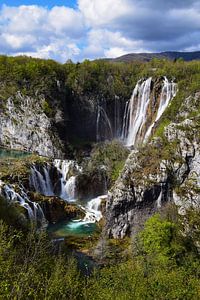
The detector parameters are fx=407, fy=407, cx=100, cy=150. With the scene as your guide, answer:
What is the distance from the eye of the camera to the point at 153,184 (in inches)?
1791

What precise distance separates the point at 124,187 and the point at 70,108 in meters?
38.2

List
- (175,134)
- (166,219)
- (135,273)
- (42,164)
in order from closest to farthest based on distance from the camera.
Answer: (135,273)
(166,219)
(175,134)
(42,164)

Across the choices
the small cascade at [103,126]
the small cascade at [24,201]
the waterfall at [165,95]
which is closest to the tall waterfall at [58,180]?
the small cascade at [24,201]

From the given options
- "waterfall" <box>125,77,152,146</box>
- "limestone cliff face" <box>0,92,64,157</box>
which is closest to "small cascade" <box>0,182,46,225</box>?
"limestone cliff face" <box>0,92,64,157</box>

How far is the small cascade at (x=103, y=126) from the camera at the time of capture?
8112 cm

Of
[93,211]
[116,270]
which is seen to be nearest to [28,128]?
[93,211]

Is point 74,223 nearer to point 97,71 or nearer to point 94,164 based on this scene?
point 94,164

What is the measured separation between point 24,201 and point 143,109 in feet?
115

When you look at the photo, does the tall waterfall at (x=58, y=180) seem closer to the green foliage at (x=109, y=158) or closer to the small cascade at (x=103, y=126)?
the green foliage at (x=109, y=158)

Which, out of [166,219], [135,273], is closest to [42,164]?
[166,219]

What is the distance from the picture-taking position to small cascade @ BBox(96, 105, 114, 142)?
3194 inches

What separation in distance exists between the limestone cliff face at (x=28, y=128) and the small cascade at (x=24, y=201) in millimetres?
23161

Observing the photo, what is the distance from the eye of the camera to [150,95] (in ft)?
249

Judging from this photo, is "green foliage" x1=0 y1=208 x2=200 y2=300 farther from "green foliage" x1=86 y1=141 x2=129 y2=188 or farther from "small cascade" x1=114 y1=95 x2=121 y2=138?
"small cascade" x1=114 y1=95 x2=121 y2=138
